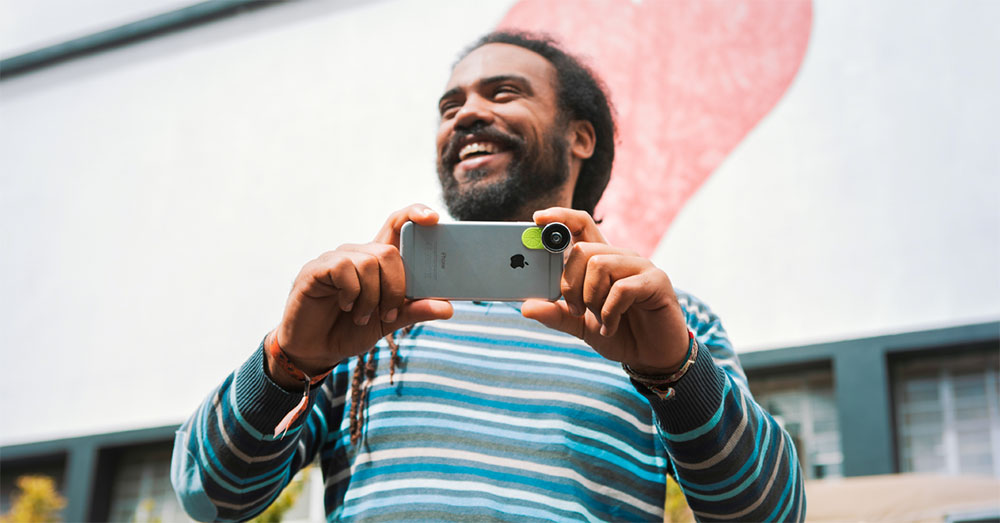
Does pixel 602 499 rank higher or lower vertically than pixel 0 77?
lower

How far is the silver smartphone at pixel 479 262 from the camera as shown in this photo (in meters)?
1.13

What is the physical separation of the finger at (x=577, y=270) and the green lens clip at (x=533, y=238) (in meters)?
0.06

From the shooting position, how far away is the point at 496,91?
70.9 inches

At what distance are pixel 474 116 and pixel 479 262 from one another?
2.02 feet

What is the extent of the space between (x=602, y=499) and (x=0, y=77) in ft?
31.8

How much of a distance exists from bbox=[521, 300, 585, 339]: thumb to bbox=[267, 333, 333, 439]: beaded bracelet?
0.91ft

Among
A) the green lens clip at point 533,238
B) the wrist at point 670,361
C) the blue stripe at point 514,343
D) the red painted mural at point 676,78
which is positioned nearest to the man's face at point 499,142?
the blue stripe at point 514,343

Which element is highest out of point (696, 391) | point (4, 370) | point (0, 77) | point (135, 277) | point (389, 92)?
point (0, 77)

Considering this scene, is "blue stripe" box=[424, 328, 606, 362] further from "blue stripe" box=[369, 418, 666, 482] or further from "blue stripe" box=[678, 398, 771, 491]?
"blue stripe" box=[678, 398, 771, 491]

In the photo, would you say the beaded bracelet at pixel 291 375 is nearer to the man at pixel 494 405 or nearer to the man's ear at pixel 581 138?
the man at pixel 494 405

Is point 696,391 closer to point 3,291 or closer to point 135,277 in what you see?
point 135,277

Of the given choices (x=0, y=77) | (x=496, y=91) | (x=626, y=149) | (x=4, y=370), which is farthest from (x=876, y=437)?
(x=0, y=77)

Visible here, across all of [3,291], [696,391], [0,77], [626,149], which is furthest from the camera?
[0,77]

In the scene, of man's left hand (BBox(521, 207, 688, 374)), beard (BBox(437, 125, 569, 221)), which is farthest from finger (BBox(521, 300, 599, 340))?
beard (BBox(437, 125, 569, 221))
